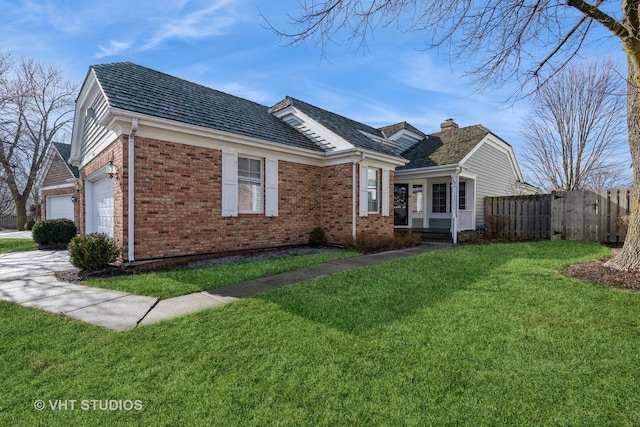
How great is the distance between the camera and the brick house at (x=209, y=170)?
7371 mm

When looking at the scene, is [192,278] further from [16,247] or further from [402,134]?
[402,134]

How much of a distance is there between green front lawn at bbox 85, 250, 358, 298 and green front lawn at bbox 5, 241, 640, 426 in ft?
4.21

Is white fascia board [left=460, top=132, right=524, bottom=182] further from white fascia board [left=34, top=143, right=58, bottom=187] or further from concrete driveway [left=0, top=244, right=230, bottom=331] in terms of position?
white fascia board [left=34, top=143, right=58, bottom=187]

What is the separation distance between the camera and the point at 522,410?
218 centimetres

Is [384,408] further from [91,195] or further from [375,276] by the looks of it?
Answer: [91,195]

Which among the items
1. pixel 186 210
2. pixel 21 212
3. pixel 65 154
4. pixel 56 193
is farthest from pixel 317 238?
pixel 21 212

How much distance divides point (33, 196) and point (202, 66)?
3790 centimetres

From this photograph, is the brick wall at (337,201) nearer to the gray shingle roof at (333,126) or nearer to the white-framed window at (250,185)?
the gray shingle roof at (333,126)

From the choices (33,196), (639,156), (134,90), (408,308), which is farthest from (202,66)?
(33,196)

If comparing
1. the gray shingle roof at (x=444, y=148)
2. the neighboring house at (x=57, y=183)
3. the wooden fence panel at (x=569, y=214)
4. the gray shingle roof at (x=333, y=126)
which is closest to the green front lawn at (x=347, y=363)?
the gray shingle roof at (x=333, y=126)

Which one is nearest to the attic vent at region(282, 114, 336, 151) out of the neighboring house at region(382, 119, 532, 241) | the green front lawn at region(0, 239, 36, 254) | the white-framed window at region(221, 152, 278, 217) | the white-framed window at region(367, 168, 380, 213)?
the white-framed window at region(367, 168, 380, 213)

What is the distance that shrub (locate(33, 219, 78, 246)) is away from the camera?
12.5 metres

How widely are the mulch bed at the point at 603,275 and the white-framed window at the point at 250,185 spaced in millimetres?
7893

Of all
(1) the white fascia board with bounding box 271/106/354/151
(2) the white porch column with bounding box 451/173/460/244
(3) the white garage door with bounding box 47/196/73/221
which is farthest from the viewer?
(3) the white garage door with bounding box 47/196/73/221
